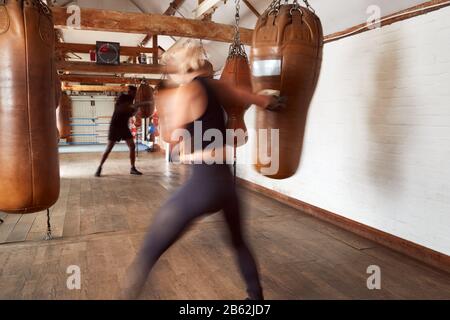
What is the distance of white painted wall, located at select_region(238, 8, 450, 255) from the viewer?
7.64 feet

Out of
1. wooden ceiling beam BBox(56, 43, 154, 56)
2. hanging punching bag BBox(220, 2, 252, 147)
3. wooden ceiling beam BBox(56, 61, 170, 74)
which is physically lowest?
hanging punching bag BBox(220, 2, 252, 147)

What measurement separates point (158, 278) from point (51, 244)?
1101 millimetres

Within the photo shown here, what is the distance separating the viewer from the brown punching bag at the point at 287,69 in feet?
5.45

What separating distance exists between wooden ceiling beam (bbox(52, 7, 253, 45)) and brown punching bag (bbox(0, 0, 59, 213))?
1.82m

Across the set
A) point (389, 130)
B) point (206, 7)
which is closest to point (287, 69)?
point (389, 130)

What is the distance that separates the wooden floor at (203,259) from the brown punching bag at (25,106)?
2.26ft

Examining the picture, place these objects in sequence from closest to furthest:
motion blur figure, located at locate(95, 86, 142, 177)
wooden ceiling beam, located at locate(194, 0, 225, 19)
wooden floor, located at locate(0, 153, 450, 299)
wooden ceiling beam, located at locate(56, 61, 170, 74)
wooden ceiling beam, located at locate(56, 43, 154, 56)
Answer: wooden floor, located at locate(0, 153, 450, 299)
wooden ceiling beam, located at locate(194, 0, 225, 19)
motion blur figure, located at locate(95, 86, 142, 177)
wooden ceiling beam, located at locate(56, 61, 170, 74)
wooden ceiling beam, located at locate(56, 43, 154, 56)

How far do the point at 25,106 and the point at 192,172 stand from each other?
0.76 m

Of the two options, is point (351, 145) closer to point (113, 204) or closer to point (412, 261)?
point (412, 261)

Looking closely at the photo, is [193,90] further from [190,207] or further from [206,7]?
[206,7]

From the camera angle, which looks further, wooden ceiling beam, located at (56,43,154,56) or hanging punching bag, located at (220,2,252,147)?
wooden ceiling beam, located at (56,43,154,56)

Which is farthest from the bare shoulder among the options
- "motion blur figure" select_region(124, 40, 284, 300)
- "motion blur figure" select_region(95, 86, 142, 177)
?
"motion blur figure" select_region(95, 86, 142, 177)

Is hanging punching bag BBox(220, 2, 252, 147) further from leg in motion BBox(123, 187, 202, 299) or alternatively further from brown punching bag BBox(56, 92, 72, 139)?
leg in motion BBox(123, 187, 202, 299)

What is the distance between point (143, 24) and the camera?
340 centimetres
